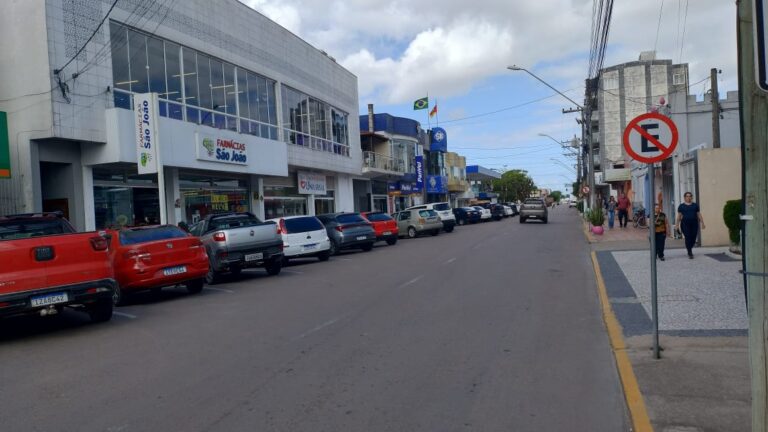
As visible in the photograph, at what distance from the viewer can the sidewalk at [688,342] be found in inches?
198

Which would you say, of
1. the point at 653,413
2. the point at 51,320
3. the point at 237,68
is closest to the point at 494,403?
the point at 653,413

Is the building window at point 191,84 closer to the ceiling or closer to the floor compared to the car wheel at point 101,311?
closer to the ceiling

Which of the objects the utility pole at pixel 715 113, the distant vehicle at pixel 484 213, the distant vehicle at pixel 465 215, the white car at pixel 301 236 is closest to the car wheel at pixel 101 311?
the white car at pixel 301 236

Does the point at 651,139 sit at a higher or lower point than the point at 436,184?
lower

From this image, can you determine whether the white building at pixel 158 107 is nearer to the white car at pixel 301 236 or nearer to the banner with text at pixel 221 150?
the banner with text at pixel 221 150

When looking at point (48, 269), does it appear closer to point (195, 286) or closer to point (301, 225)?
point (195, 286)

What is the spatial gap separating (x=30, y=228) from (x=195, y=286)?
4188mm

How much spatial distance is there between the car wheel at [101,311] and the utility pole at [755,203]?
31.0ft

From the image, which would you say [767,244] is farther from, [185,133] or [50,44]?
[185,133]

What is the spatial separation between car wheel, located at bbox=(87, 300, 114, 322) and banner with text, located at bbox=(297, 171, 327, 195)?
23123mm

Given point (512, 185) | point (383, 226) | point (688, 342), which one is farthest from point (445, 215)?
point (512, 185)

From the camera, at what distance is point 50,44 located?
56.1 ft

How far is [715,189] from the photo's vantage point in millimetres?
18172

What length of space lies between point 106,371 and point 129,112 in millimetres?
13764
